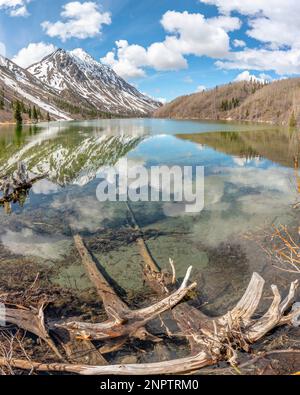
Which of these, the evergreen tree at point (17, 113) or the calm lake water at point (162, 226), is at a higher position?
the evergreen tree at point (17, 113)

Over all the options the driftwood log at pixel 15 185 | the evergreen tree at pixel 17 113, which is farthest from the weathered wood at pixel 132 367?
the evergreen tree at pixel 17 113

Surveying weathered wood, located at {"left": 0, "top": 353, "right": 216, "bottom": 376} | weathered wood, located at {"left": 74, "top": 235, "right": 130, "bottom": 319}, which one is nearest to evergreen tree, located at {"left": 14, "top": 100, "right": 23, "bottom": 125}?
weathered wood, located at {"left": 74, "top": 235, "right": 130, "bottom": 319}

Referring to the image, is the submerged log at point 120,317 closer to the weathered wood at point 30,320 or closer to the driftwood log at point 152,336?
the driftwood log at point 152,336

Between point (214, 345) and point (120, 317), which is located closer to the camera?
point (214, 345)

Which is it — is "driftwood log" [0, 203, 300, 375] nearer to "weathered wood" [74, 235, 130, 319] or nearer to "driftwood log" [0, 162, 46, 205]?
"weathered wood" [74, 235, 130, 319]

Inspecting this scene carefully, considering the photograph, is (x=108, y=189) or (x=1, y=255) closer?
(x=1, y=255)

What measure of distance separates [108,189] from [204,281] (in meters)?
12.1

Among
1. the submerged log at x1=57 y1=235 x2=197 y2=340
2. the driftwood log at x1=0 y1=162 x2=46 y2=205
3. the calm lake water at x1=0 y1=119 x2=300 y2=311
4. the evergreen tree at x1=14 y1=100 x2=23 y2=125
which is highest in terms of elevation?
the evergreen tree at x1=14 y1=100 x2=23 y2=125

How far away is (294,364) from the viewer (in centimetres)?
632

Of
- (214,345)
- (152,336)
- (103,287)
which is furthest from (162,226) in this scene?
(214,345)

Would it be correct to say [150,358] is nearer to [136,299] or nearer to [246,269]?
[136,299]

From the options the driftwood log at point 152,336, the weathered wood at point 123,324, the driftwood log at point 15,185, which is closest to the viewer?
the driftwood log at point 152,336

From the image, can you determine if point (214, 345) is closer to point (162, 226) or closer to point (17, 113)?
point (162, 226)
